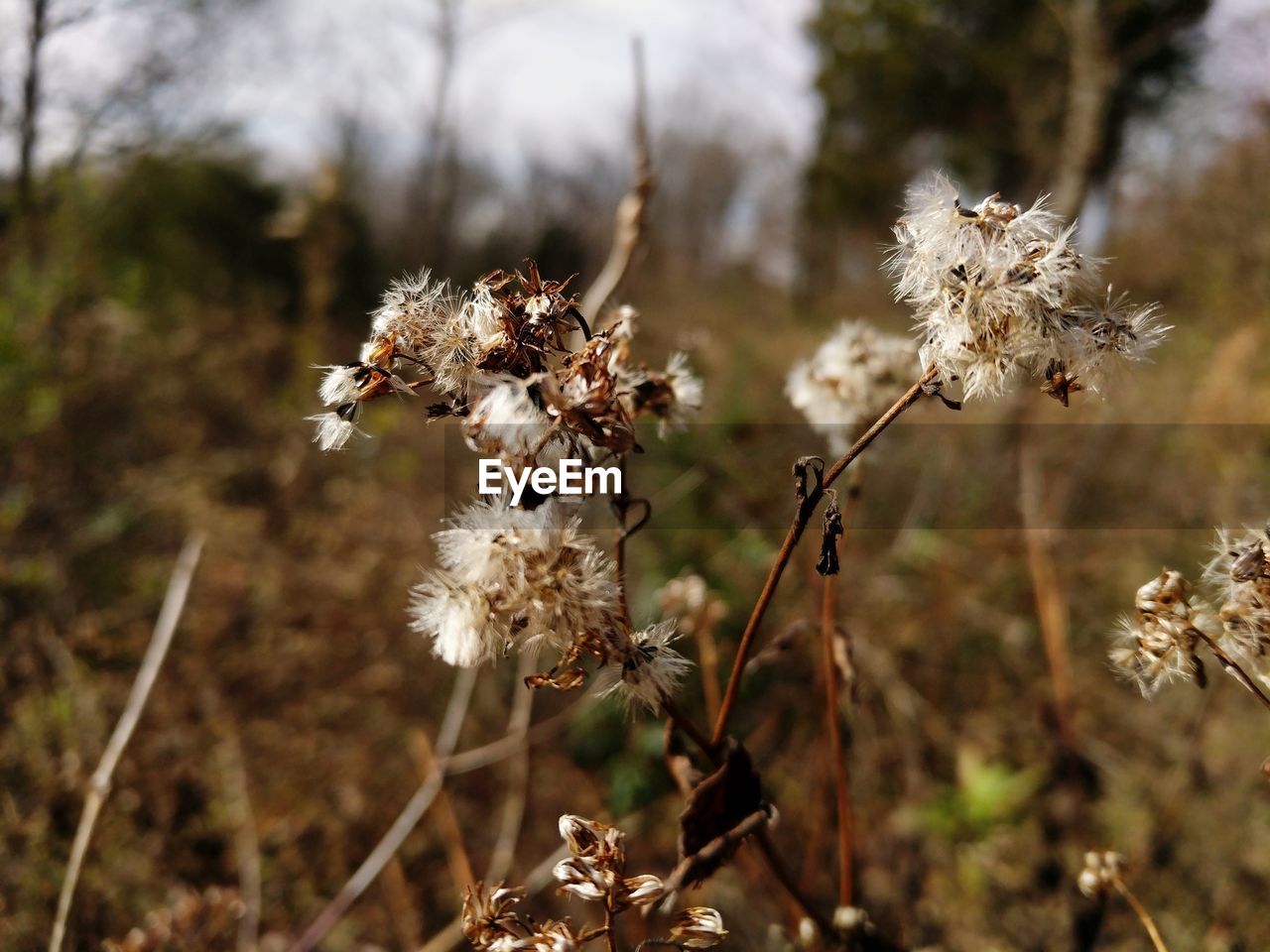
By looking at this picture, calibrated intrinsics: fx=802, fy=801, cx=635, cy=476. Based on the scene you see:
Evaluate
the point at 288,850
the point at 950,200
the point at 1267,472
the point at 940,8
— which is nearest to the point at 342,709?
the point at 288,850

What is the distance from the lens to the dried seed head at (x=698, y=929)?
0.81 m

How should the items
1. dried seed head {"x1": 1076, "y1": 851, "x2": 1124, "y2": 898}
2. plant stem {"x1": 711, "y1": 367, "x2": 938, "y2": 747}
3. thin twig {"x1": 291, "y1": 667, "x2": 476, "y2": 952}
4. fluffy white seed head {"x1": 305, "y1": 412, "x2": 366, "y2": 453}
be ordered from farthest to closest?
1. thin twig {"x1": 291, "y1": 667, "x2": 476, "y2": 952}
2. dried seed head {"x1": 1076, "y1": 851, "x2": 1124, "y2": 898}
3. fluffy white seed head {"x1": 305, "y1": 412, "x2": 366, "y2": 453}
4. plant stem {"x1": 711, "y1": 367, "x2": 938, "y2": 747}

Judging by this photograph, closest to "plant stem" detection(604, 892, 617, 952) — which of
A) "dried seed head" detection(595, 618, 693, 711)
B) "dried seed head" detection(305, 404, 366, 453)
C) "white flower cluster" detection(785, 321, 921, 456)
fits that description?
"dried seed head" detection(595, 618, 693, 711)

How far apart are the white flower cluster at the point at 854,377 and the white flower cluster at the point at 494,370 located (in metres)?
0.53

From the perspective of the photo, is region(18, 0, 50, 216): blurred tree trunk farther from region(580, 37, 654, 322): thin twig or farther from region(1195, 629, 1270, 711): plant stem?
region(1195, 629, 1270, 711): plant stem

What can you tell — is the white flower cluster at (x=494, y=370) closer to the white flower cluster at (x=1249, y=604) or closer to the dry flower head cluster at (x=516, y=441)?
the dry flower head cluster at (x=516, y=441)

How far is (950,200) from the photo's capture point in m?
0.83

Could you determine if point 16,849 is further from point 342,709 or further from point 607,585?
point 607,585

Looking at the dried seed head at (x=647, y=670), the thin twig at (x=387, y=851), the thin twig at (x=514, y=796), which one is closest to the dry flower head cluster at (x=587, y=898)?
the dried seed head at (x=647, y=670)

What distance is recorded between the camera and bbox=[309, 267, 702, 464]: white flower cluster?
0.75m

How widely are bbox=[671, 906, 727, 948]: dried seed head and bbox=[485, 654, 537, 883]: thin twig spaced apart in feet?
2.60

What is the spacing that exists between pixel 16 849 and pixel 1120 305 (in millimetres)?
2161

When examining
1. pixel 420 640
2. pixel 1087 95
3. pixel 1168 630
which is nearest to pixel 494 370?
pixel 1168 630

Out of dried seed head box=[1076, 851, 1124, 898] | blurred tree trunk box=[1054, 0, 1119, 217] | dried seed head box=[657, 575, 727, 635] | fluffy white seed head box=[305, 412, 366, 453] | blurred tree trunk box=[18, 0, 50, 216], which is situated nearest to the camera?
fluffy white seed head box=[305, 412, 366, 453]
